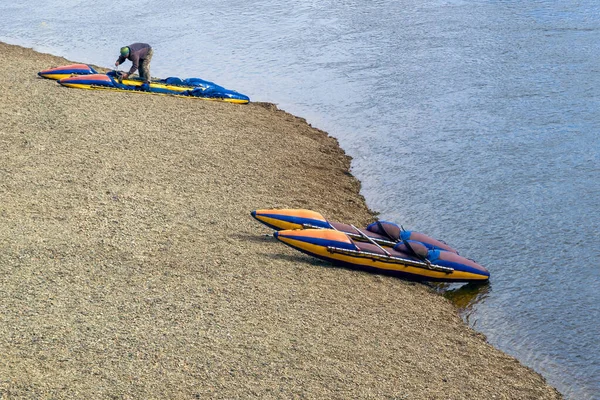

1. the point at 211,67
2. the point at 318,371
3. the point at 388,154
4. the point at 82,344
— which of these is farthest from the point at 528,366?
the point at 211,67

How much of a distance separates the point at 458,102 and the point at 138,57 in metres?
12.4

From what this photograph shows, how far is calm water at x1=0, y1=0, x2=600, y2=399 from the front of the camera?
648 inches

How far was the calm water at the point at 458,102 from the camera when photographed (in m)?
16.5

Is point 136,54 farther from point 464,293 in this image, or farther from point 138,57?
point 464,293

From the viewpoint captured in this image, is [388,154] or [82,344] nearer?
[82,344]

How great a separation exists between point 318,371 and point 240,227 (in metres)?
6.14

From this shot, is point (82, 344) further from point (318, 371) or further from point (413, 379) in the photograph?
point (413, 379)

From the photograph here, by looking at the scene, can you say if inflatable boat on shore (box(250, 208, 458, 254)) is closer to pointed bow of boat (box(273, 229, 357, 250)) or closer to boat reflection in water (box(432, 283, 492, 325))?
pointed bow of boat (box(273, 229, 357, 250))

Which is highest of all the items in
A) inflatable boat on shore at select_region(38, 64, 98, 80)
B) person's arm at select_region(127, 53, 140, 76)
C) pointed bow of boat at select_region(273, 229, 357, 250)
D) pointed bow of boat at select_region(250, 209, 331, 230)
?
person's arm at select_region(127, 53, 140, 76)

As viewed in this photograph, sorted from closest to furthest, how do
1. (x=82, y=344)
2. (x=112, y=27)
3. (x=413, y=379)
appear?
(x=82, y=344) → (x=413, y=379) → (x=112, y=27)

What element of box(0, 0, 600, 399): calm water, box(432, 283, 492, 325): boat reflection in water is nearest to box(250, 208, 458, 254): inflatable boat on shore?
box(432, 283, 492, 325): boat reflection in water

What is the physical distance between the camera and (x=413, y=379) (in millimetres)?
11977

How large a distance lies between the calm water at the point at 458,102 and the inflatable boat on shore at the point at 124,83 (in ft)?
12.7

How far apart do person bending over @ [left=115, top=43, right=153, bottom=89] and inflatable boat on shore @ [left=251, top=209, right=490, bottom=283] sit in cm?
1110
